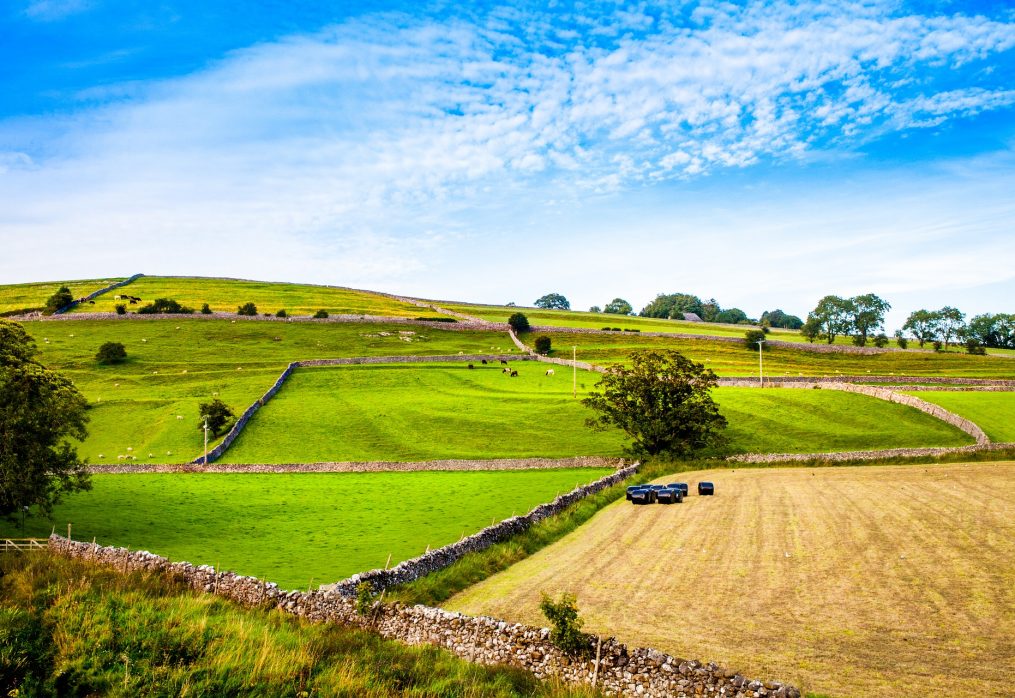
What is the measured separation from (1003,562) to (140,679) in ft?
90.2

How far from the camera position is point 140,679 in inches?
514

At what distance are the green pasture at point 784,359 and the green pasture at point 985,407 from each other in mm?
25680

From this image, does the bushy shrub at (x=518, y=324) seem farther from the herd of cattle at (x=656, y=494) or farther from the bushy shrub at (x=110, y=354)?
the herd of cattle at (x=656, y=494)

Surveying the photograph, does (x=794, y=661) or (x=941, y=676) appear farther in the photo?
(x=794, y=661)

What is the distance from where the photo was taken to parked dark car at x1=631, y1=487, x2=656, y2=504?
43.0 m

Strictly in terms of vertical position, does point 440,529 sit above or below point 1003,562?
below

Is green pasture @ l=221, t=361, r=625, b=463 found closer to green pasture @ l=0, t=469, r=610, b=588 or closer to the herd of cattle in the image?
green pasture @ l=0, t=469, r=610, b=588

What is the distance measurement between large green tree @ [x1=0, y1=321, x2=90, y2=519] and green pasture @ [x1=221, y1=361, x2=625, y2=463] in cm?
2415

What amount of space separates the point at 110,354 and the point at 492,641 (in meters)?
97.1

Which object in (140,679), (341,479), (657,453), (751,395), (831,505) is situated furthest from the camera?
(751,395)

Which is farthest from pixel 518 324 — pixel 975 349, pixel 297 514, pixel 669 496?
pixel 297 514

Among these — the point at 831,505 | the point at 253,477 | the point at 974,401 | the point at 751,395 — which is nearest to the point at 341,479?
the point at 253,477

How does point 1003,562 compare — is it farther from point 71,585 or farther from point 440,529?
point 71,585

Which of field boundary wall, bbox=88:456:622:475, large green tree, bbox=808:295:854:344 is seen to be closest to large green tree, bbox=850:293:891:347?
large green tree, bbox=808:295:854:344
